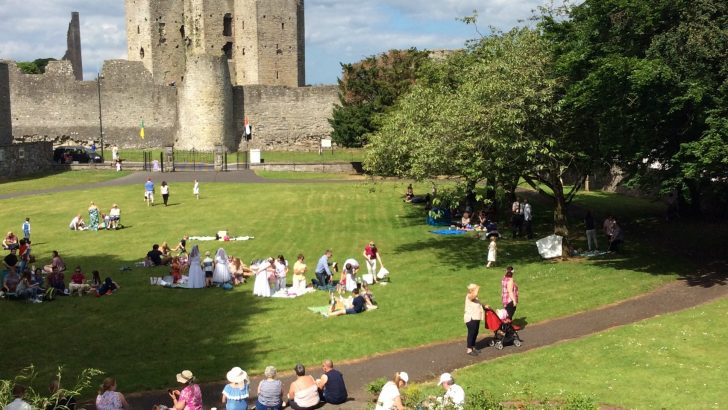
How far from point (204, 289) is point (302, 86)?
60.7 m

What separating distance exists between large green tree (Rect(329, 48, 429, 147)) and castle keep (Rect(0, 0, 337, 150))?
17948mm

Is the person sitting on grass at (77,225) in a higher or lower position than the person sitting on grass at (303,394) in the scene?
higher

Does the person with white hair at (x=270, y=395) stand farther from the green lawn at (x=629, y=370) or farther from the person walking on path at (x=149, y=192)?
the person walking on path at (x=149, y=192)

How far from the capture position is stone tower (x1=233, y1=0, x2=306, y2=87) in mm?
78000

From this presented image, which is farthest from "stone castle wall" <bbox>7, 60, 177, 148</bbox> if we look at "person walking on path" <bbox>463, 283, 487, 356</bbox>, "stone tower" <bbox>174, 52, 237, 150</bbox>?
"person walking on path" <bbox>463, 283, 487, 356</bbox>

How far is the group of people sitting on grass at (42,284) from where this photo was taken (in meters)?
21.3

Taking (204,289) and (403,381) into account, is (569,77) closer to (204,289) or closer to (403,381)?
(204,289)

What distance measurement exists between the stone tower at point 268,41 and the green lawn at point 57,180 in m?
Result: 29.0

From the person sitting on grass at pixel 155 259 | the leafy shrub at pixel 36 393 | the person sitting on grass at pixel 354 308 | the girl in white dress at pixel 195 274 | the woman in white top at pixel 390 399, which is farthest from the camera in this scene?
the person sitting on grass at pixel 155 259

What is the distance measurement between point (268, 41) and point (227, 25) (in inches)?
197

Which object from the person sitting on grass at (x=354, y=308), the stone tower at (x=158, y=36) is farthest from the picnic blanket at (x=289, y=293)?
the stone tower at (x=158, y=36)

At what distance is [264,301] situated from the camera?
70.3ft

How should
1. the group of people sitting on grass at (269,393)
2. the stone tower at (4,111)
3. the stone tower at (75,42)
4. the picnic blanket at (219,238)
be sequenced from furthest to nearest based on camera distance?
1. the stone tower at (75,42)
2. the stone tower at (4,111)
3. the picnic blanket at (219,238)
4. the group of people sitting on grass at (269,393)

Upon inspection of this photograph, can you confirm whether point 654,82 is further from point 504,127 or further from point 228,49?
point 228,49
